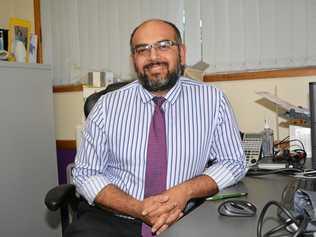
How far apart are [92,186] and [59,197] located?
0.13 meters

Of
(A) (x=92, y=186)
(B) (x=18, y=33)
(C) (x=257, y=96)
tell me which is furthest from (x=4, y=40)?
(C) (x=257, y=96)

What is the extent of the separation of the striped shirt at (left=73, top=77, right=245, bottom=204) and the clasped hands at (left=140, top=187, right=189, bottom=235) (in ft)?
0.50

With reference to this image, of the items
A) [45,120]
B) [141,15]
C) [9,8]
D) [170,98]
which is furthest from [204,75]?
[9,8]

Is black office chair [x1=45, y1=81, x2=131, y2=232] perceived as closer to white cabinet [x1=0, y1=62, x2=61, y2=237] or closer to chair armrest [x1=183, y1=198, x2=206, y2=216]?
chair armrest [x1=183, y1=198, x2=206, y2=216]

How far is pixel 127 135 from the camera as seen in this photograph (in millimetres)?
1391

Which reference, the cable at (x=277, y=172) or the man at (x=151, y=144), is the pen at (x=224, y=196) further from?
the cable at (x=277, y=172)

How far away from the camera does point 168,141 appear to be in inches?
53.2

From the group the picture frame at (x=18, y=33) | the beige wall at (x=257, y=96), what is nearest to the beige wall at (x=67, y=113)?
the picture frame at (x=18, y=33)

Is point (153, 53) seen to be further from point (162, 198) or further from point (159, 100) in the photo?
point (162, 198)

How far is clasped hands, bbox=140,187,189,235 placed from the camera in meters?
1.12

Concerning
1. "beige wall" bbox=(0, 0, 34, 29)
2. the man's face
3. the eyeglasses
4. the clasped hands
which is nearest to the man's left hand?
the clasped hands

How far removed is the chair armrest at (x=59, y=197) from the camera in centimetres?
131

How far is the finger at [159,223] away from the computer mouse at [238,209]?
23cm

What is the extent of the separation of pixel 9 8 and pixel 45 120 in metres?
1.02
